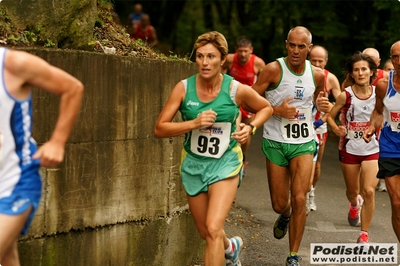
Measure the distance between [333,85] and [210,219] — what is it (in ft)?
18.2

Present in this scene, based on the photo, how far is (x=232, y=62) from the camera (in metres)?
14.4

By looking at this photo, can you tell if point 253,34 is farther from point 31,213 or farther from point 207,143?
point 31,213

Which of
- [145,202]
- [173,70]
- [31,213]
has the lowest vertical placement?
[145,202]

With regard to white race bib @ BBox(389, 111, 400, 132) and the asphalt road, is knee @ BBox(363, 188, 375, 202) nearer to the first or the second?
the asphalt road

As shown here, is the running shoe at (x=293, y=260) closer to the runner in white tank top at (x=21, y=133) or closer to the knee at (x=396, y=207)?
the knee at (x=396, y=207)

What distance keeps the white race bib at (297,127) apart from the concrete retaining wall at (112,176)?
113 cm

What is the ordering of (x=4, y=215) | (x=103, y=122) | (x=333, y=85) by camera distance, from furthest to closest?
(x=333, y=85), (x=103, y=122), (x=4, y=215)

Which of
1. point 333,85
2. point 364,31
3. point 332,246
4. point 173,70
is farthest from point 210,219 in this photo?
point 364,31

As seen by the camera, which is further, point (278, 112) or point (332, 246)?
point (332, 246)

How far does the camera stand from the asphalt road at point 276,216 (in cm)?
891

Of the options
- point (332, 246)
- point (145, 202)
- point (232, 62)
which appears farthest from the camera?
point (232, 62)

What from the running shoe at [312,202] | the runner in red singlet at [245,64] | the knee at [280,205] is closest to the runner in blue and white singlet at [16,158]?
the knee at [280,205]

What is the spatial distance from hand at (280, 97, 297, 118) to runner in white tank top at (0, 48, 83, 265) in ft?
11.9

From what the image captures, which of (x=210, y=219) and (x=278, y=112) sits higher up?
(x=278, y=112)
